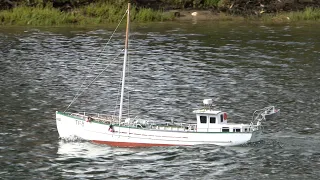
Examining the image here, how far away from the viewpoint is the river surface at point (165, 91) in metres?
50.2

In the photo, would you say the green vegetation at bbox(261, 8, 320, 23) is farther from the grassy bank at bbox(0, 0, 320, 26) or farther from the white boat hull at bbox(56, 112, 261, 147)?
the white boat hull at bbox(56, 112, 261, 147)

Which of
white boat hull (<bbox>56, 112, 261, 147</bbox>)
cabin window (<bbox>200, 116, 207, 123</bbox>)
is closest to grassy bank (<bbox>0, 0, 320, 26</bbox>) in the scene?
white boat hull (<bbox>56, 112, 261, 147</bbox>)

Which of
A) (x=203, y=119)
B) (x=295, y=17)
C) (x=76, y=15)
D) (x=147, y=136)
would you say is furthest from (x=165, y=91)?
(x=295, y=17)

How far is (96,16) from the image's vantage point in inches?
5177

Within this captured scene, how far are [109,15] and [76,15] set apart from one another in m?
6.07

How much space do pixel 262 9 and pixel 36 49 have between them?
166ft

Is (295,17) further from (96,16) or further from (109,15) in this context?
(96,16)

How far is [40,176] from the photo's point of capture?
48156mm

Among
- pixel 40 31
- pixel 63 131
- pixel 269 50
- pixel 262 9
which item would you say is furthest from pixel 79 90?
pixel 262 9

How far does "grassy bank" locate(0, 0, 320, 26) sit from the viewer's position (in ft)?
418

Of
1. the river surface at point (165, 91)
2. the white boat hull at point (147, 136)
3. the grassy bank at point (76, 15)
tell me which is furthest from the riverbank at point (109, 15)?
the white boat hull at point (147, 136)

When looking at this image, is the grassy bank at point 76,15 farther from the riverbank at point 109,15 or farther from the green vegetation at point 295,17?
the green vegetation at point 295,17

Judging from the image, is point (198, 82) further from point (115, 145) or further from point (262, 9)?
point (262, 9)

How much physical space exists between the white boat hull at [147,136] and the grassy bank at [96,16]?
73.5 m
